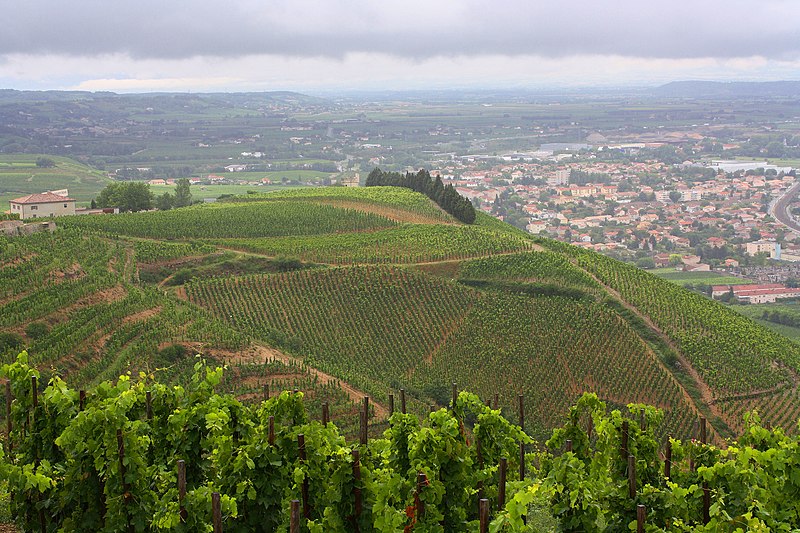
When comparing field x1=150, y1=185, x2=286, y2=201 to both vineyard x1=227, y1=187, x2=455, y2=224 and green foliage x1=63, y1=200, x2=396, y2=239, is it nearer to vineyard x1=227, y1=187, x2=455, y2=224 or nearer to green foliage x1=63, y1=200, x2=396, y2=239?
vineyard x1=227, y1=187, x2=455, y2=224

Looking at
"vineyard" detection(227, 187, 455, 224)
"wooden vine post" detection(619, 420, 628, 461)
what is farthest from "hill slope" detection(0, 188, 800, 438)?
"wooden vine post" detection(619, 420, 628, 461)

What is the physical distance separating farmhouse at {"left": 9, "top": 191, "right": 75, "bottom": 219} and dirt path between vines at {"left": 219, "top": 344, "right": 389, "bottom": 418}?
2819 centimetres

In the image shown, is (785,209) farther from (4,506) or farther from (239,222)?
(4,506)

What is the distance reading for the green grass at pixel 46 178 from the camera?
101500 mm

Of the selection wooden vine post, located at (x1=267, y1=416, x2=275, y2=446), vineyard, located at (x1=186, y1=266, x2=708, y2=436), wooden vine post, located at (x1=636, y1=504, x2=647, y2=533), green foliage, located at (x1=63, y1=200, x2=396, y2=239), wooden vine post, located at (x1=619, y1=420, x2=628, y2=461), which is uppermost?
wooden vine post, located at (x1=267, y1=416, x2=275, y2=446)

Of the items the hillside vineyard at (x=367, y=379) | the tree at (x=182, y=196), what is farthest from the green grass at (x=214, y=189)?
the hillside vineyard at (x=367, y=379)

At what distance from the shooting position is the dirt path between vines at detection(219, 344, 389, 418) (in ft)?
96.2

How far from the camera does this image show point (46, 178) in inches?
4537

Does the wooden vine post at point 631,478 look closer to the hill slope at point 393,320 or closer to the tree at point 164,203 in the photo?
the hill slope at point 393,320

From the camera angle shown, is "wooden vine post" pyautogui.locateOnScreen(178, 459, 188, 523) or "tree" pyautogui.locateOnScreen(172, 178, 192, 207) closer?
"wooden vine post" pyautogui.locateOnScreen(178, 459, 188, 523)

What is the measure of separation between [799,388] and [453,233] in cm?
2231

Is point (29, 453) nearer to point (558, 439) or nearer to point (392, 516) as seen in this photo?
point (392, 516)

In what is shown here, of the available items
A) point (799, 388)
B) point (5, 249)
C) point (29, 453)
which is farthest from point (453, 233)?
point (29, 453)

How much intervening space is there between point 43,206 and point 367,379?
3295cm
